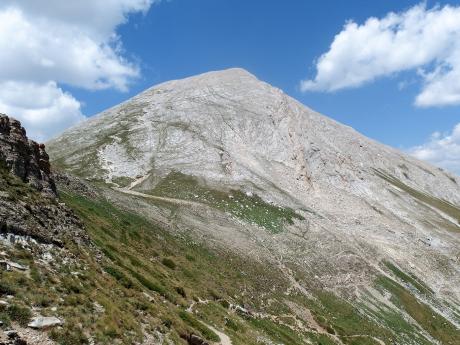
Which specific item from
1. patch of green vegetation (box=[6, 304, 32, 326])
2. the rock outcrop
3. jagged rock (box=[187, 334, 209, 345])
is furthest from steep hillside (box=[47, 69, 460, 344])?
patch of green vegetation (box=[6, 304, 32, 326])

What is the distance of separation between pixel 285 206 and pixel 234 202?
14.9 meters

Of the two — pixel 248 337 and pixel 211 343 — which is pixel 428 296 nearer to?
pixel 248 337

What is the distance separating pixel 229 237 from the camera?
7844 centimetres

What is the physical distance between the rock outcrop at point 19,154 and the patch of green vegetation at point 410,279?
80529mm

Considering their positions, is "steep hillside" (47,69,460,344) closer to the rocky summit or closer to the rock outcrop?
the rocky summit

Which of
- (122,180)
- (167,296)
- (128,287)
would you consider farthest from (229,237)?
(122,180)

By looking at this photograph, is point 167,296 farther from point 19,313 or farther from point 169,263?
point 19,313

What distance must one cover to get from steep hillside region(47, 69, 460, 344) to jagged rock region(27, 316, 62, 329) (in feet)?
72.9

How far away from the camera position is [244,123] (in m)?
168

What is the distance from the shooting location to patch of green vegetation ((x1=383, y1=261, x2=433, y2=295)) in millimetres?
90875

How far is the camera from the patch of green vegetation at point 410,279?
9088cm

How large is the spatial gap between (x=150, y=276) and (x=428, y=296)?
72543mm

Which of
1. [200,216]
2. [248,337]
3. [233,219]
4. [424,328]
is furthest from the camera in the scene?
[233,219]

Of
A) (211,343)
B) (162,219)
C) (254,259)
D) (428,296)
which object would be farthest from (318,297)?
(211,343)
